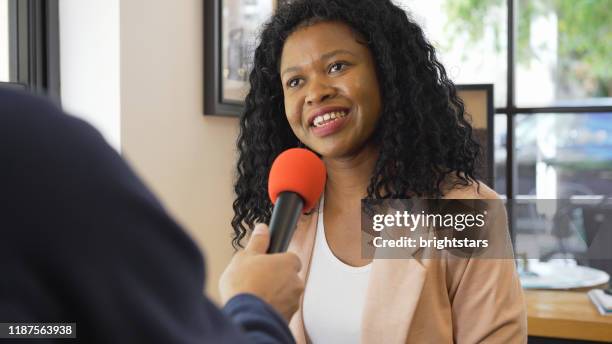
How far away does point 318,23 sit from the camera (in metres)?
1.39

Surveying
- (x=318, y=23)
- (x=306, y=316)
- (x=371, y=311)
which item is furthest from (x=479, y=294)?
(x=318, y=23)

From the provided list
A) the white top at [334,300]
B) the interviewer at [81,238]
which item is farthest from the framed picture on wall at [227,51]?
the interviewer at [81,238]

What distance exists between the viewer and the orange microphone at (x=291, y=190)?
798 millimetres

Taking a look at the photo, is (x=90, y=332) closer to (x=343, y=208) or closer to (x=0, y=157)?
(x=0, y=157)

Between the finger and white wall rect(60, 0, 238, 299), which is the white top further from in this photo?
the finger

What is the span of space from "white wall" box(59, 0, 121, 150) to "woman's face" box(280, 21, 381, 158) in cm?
85

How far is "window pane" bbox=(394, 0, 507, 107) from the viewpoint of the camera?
3.59m

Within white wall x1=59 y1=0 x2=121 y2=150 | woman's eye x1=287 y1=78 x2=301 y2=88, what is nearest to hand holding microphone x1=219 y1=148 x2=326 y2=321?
woman's eye x1=287 y1=78 x2=301 y2=88

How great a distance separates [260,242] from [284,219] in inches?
2.5

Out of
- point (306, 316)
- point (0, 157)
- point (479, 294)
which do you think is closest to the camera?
point (0, 157)

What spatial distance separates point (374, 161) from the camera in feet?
4.68

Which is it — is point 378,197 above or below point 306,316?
above

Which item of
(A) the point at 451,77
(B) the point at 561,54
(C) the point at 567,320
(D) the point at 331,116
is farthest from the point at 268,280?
(B) the point at 561,54

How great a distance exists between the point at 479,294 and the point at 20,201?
978 mm
